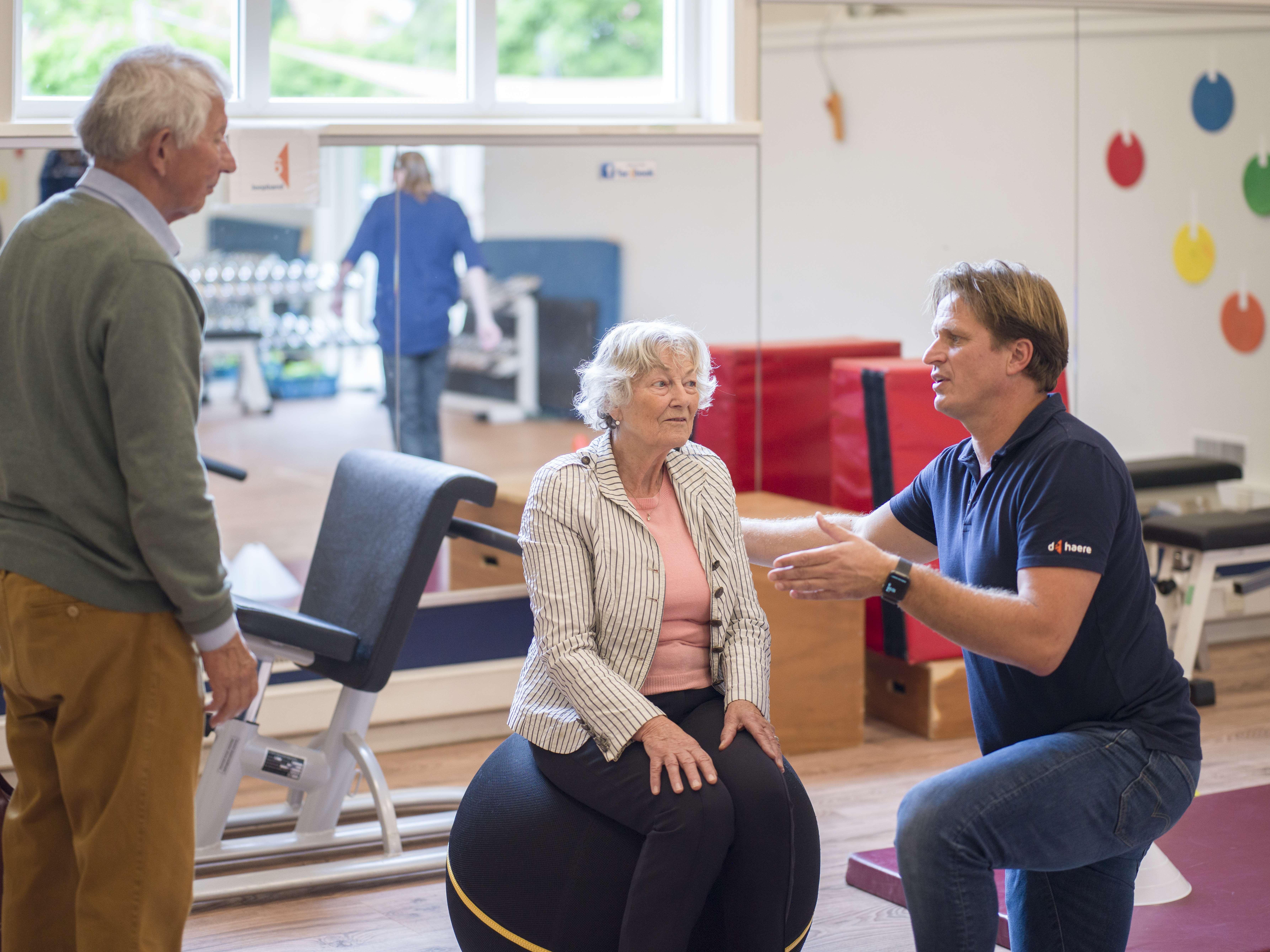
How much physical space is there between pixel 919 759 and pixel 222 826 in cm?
186

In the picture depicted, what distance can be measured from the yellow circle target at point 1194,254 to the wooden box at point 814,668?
7.42 feet

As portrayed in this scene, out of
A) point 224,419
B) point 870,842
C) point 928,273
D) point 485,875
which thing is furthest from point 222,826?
point 928,273

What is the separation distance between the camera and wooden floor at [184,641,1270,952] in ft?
8.45

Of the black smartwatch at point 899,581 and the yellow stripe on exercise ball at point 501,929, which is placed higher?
the black smartwatch at point 899,581

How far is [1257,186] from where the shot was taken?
4816 millimetres

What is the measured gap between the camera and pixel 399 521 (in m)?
2.77

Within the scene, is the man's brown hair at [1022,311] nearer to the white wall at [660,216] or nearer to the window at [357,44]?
the white wall at [660,216]

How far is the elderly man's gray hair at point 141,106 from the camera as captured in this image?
65.2 inches

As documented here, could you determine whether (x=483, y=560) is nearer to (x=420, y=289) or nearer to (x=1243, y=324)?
(x=420, y=289)

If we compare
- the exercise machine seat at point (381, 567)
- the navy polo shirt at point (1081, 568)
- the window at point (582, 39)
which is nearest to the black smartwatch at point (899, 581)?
the navy polo shirt at point (1081, 568)

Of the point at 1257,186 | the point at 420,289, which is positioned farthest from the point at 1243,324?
the point at 420,289

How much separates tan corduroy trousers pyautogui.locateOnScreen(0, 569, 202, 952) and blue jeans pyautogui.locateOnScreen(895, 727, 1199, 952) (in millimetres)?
1007

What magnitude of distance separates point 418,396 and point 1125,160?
3.05m

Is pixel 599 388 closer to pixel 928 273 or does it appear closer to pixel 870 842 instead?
pixel 870 842
